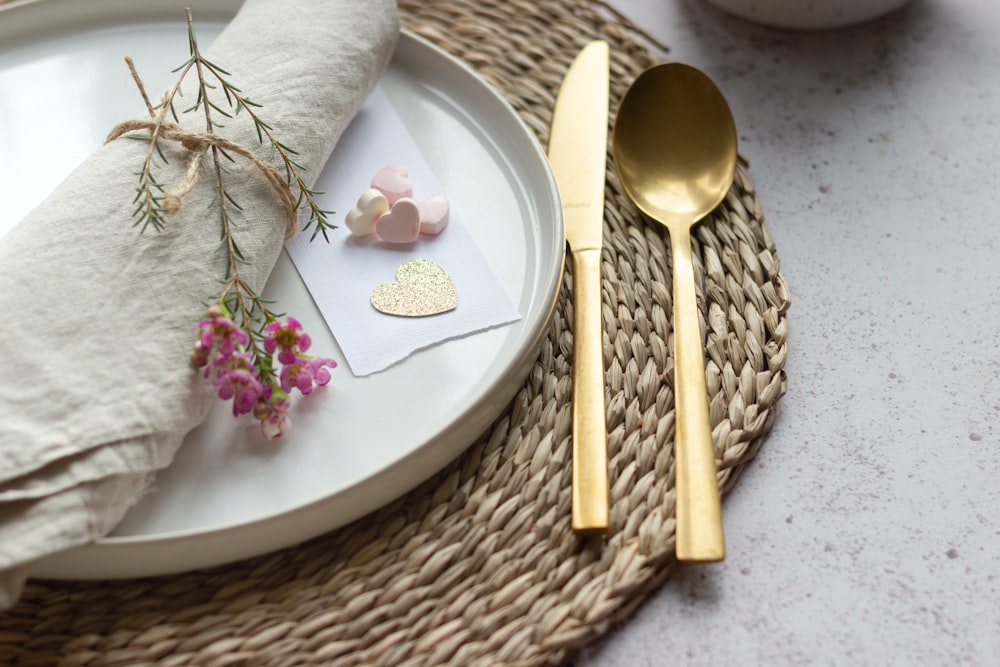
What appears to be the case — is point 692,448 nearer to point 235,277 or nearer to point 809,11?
point 235,277

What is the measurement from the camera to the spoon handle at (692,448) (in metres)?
0.65

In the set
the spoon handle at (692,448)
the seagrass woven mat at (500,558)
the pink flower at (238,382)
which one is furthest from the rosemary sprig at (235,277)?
A: the spoon handle at (692,448)

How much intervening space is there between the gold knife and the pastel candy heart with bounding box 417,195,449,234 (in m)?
0.10

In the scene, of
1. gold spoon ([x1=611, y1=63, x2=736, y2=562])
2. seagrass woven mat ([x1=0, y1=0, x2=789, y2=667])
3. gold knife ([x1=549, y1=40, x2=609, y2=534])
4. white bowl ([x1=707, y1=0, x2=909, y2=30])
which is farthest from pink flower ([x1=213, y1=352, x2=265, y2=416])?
white bowl ([x1=707, y1=0, x2=909, y2=30])

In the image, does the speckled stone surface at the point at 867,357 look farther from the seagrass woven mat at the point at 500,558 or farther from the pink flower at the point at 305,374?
the pink flower at the point at 305,374

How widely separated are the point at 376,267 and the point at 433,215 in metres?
0.06

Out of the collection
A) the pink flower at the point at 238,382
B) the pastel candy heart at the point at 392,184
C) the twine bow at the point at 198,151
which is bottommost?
the pastel candy heart at the point at 392,184

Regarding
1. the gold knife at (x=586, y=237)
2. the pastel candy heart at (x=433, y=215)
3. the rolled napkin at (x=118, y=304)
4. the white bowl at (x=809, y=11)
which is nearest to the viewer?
the rolled napkin at (x=118, y=304)

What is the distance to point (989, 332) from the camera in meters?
0.82

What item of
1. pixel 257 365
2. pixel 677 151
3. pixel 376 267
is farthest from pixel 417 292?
pixel 677 151

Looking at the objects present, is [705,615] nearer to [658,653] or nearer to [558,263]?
[658,653]

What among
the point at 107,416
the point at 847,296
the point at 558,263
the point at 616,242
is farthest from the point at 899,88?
the point at 107,416

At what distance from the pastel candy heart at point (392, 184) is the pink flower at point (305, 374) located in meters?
0.18

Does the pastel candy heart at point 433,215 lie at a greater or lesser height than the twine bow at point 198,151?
lesser
